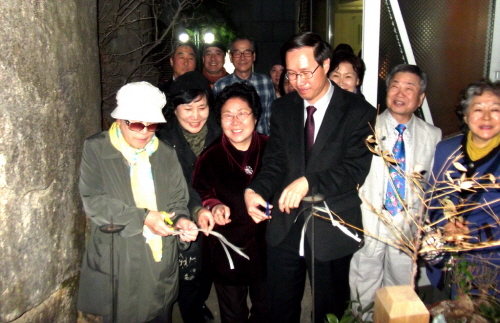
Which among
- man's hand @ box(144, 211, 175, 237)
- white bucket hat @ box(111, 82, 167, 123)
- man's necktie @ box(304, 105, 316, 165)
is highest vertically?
white bucket hat @ box(111, 82, 167, 123)

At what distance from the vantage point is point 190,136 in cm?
355

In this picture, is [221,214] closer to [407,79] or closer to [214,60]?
[407,79]

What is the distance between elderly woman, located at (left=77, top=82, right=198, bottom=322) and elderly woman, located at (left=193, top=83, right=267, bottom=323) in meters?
0.40

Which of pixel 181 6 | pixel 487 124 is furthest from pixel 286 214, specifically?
pixel 181 6

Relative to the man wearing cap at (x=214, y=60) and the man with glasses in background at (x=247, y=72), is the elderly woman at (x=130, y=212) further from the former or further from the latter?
the man wearing cap at (x=214, y=60)

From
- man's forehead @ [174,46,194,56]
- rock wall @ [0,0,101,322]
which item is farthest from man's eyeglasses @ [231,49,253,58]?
rock wall @ [0,0,101,322]

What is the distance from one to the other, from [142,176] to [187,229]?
17.8 inches

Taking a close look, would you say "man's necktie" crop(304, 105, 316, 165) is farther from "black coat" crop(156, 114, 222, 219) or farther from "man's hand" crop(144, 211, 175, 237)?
"man's hand" crop(144, 211, 175, 237)

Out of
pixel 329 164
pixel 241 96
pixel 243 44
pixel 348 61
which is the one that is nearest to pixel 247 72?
pixel 243 44

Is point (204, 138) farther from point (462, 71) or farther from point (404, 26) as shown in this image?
point (462, 71)

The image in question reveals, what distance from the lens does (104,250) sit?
267 cm

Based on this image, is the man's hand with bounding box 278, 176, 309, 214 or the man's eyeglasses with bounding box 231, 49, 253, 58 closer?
the man's hand with bounding box 278, 176, 309, 214

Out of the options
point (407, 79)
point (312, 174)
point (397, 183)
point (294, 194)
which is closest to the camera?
point (294, 194)

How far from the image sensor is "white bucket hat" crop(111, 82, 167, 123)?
2.62 metres
